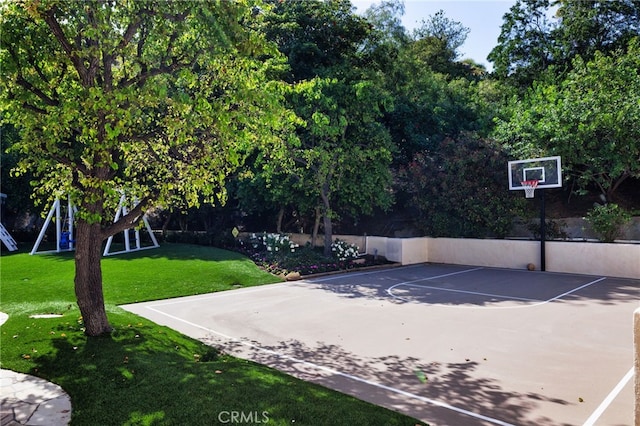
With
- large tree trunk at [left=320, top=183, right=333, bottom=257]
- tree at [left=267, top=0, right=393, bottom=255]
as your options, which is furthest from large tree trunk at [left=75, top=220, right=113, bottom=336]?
large tree trunk at [left=320, top=183, right=333, bottom=257]

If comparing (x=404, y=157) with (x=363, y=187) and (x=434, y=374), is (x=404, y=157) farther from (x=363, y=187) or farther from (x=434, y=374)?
(x=434, y=374)

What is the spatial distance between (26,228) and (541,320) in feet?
93.8

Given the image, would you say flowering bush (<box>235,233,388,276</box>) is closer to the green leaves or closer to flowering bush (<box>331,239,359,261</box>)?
flowering bush (<box>331,239,359,261</box>)

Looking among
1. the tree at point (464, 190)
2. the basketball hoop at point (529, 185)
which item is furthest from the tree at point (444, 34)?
the basketball hoop at point (529, 185)

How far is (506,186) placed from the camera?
17.0 meters

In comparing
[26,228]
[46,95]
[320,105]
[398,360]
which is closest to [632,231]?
[320,105]

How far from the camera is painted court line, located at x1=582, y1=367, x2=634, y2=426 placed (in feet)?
13.8

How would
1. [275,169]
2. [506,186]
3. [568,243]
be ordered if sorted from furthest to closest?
[506,186] < [275,169] < [568,243]

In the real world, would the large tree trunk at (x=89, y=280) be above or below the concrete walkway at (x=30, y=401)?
above

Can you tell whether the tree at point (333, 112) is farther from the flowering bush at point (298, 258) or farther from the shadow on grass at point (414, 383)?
the shadow on grass at point (414, 383)

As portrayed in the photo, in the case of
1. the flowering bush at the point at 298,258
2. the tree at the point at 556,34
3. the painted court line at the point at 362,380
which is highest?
the tree at the point at 556,34

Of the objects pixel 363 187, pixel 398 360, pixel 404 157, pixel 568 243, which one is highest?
pixel 404 157

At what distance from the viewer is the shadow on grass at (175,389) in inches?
155

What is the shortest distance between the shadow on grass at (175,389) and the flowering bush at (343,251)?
35.3 ft
